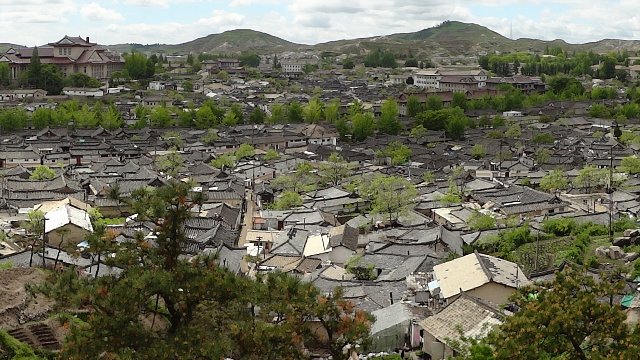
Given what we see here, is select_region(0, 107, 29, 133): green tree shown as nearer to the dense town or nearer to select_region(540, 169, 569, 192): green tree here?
the dense town

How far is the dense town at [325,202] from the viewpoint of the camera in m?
8.29

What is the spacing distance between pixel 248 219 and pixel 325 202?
3046 millimetres

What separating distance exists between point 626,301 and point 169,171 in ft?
76.2

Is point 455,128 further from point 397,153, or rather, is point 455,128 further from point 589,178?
point 589,178

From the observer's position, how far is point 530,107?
56312 mm

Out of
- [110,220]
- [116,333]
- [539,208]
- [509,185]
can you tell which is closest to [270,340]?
[116,333]

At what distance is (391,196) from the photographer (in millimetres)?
24281

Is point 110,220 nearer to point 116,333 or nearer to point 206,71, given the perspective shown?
point 116,333

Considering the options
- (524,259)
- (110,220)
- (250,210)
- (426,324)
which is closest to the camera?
(426,324)

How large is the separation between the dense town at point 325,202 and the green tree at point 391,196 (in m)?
0.09

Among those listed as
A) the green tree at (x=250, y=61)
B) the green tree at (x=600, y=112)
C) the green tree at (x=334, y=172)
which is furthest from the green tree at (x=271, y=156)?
the green tree at (x=250, y=61)

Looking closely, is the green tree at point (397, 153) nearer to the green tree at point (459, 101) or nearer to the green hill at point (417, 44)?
the green tree at point (459, 101)

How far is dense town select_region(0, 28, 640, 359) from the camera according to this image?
27.2 ft

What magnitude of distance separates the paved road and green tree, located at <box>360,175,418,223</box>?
426 cm
